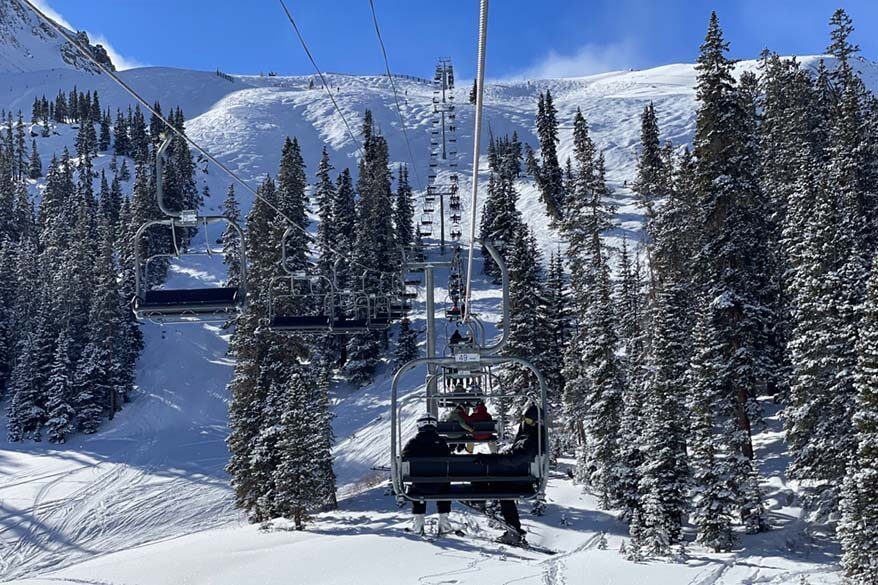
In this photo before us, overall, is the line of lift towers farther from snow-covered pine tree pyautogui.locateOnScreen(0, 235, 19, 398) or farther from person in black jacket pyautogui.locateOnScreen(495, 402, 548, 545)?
snow-covered pine tree pyautogui.locateOnScreen(0, 235, 19, 398)

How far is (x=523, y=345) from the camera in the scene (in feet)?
146

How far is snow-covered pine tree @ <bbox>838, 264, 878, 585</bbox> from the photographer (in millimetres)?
26047

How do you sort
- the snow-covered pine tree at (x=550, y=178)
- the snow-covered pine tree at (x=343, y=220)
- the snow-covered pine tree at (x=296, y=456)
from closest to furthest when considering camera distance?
the snow-covered pine tree at (x=296, y=456), the snow-covered pine tree at (x=343, y=220), the snow-covered pine tree at (x=550, y=178)

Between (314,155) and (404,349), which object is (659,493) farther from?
(314,155)

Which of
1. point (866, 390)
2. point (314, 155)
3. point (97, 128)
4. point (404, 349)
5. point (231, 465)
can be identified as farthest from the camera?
point (97, 128)

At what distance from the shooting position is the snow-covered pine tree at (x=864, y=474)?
85.5ft

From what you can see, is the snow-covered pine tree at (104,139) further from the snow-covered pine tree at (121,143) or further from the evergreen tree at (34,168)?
the evergreen tree at (34,168)

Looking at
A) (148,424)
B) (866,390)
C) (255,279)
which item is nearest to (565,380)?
(255,279)

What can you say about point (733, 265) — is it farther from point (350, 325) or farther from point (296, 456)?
point (296, 456)

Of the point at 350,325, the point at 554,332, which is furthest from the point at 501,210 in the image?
the point at 350,325

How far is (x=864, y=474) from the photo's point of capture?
26688mm

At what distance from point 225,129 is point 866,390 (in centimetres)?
16281

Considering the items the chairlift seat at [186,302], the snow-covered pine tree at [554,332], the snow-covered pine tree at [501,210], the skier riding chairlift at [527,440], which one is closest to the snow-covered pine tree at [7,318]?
the snow-covered pine tree at [501,210]

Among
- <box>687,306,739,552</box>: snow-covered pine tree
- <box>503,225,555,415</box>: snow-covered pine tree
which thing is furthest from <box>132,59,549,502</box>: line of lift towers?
<box>503,225,555,415</box>: snow-covered pine tree
